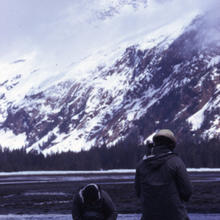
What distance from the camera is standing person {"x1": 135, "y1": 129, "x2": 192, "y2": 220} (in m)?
12.5

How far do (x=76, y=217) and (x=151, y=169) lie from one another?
232 centimetres

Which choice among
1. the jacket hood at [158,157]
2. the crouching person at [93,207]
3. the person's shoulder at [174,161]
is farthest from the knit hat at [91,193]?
the person's shoulder at [174,161]

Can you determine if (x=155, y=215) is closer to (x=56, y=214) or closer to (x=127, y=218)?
(x=127, y=218)

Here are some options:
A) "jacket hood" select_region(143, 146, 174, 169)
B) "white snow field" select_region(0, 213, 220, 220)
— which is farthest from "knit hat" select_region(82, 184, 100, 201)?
"white snow field" select_region(0, 213, 220, 220)

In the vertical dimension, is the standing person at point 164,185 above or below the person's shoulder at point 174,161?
below

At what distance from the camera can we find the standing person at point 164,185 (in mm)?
12523

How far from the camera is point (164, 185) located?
498 inches

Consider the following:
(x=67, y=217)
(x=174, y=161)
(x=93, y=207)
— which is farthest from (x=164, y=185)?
(x=67, y=217)

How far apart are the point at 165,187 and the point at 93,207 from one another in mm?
2236

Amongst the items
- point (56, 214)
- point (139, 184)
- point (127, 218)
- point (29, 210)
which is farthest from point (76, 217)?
point (29, 210)

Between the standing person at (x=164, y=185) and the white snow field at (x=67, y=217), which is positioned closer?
the standing person at (x=164, y=185)

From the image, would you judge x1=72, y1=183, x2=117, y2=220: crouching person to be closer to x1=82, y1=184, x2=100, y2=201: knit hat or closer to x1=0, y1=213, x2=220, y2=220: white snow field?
x1=82, y1=184, x2=100, y2=201: knit hat

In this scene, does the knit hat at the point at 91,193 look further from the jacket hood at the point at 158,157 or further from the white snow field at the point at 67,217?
the white snow field at the point at 67,217

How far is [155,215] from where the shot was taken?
41.4 feet
